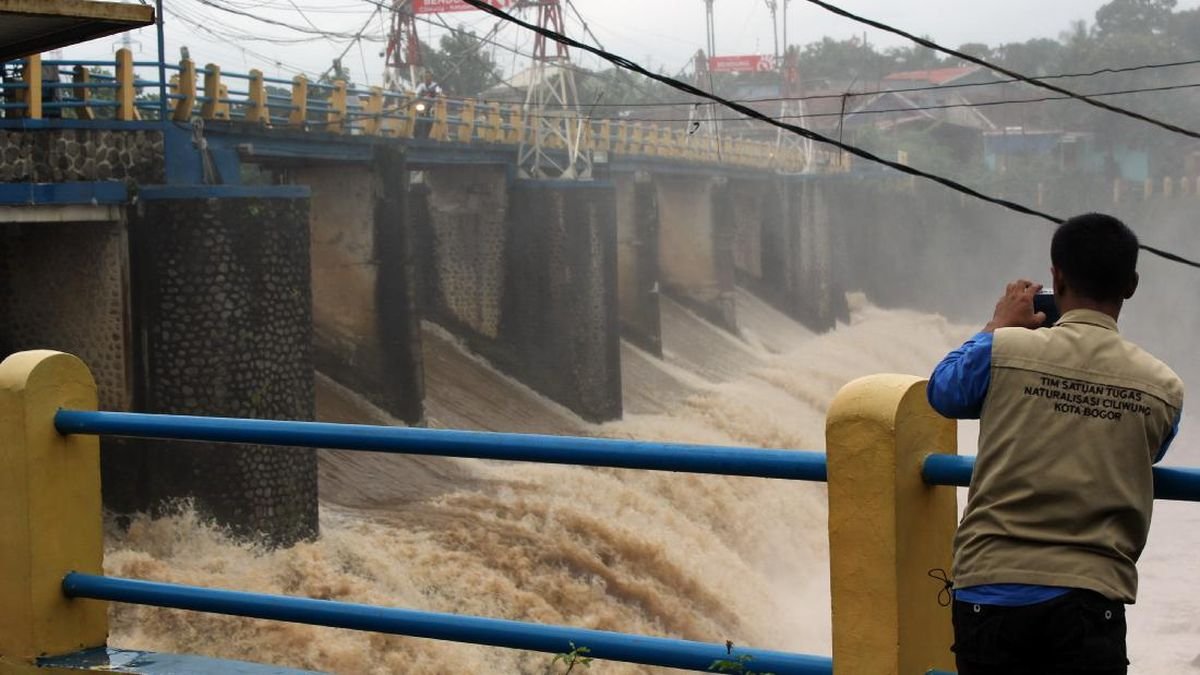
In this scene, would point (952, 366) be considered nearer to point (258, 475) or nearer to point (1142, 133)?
point (258, 475)

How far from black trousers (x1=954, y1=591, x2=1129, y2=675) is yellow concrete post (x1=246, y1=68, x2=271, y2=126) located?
1701cm

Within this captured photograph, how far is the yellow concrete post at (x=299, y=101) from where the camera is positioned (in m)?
A: 19.8

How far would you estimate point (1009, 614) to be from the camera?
107 inches

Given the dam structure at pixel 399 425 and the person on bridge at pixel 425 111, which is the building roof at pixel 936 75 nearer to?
the dam structure at pixel 399 425

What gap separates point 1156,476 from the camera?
2.80 meters

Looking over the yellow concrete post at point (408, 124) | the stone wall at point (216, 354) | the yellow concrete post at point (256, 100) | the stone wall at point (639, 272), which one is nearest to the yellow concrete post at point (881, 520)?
the stone wall at point (216, 354)

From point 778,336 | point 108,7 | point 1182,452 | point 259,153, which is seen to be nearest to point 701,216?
point 778,336

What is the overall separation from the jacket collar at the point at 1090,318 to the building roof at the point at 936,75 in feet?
254

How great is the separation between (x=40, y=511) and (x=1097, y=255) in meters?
2.68

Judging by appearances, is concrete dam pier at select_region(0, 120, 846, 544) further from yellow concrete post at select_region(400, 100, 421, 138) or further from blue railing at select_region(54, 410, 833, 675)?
blue railing at select_region(54, 410, 833, 675)

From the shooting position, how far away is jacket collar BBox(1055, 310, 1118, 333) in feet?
9.25

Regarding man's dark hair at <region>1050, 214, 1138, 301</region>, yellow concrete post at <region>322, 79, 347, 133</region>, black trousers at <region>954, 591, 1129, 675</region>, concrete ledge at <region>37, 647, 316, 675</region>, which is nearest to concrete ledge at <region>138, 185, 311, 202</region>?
yellow concrete post at <region>322, 79, 347, 133</region>

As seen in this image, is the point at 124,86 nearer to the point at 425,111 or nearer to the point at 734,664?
the point at 425,111

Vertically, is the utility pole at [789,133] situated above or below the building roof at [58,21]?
above
